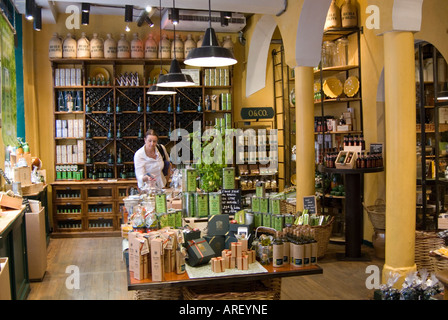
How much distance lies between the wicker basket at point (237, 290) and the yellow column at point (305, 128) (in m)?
2.81

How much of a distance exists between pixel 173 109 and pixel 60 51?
2.25m

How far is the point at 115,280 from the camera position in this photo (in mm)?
5457

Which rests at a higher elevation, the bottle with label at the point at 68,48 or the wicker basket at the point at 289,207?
the bottle with label at the point at 68,48

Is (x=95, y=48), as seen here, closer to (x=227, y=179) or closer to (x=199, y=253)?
(x=227, y=179)

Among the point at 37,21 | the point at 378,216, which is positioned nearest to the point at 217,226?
the point at 378,216

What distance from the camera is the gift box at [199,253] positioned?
3260 millimetres

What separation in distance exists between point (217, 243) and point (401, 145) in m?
2.00

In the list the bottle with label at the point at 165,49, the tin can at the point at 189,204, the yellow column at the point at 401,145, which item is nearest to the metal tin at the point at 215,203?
the tin can at the point at 189,204

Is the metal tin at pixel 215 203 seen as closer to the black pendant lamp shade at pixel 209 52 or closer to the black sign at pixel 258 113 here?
the black pendant lamp shade at pixel 209 52

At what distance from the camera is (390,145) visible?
14.1ft

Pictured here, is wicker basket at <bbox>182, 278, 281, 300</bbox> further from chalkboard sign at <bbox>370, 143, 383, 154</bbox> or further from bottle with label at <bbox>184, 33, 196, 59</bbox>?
bottle with label at <bbox>184, 33, 196, 59</bbox>

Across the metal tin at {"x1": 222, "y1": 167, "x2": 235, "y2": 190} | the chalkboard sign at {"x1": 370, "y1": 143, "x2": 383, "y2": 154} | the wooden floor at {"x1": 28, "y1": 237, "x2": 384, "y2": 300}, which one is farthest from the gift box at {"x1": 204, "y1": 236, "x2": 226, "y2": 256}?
the chalkboard sign at {"x1": 370, "y1": 143, "x2": 383, "y2": 154}

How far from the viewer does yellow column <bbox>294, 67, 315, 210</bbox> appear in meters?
6.27
